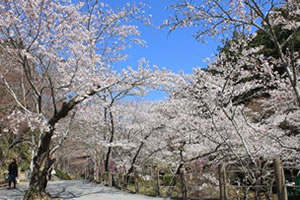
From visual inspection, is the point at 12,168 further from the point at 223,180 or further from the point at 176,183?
the point at 223,180

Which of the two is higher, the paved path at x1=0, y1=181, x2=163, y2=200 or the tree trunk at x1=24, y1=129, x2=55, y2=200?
the tree trunk at x1=24, y1=129, x2=55, y2=200

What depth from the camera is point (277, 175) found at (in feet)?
15.5

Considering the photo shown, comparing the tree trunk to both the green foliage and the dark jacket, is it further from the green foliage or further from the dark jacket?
the green foliage

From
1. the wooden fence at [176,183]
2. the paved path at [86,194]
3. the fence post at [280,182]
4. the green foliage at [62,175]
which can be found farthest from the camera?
the green foliage at [62,175]

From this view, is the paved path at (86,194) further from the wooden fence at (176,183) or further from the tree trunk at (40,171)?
the tree trunk at (40,171)

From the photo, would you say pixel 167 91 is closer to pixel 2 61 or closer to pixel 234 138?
pixel 234 138

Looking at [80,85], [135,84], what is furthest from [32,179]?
[135,84]

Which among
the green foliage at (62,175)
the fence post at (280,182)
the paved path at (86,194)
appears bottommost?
the paved path at (86,194)

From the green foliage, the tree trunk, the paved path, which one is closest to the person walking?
the paved path

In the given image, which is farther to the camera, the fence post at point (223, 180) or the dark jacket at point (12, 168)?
the dark jacket at point (12, 168)

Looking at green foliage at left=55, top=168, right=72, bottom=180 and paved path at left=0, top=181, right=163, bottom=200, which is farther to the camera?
green foliage at left=55, top=168, right=72, bottom=180

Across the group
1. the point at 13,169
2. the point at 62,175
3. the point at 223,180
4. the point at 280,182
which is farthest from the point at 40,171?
the point at 62,175

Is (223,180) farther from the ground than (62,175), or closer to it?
farther from the ground

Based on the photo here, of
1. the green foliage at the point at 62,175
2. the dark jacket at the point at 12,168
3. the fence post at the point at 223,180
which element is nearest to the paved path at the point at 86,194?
the dark jacket at the point at 12,168
